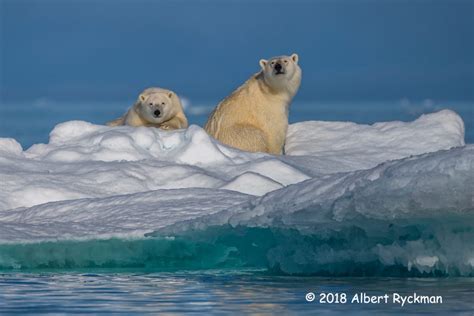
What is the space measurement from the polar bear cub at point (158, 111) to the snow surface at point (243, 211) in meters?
2.49

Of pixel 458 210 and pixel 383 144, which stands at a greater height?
pixel 383 144

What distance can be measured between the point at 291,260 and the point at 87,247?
1.48m

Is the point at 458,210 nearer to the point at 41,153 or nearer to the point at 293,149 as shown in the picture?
the point at 41,153

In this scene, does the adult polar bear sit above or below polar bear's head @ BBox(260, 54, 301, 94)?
below

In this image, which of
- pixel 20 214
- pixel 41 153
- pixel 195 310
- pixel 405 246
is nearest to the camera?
pixel 195 310

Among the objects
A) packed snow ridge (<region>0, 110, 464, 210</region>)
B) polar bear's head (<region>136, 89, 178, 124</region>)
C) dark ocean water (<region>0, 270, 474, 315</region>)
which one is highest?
polar bear's head (<region>136, 89, 178, 124</region>)

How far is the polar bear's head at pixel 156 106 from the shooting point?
15.3 metres

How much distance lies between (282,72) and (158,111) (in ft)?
5.39

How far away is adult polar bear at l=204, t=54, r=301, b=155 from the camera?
15.4 metres

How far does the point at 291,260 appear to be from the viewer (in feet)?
24.3

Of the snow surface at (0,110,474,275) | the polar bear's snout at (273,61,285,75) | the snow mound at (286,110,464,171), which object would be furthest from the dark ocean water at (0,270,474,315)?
the polar bear's snout at (273,61,285,75)

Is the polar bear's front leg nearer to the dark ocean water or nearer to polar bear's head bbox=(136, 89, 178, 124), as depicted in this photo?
polar bear's head bbox=(136, 89, 178, 124)

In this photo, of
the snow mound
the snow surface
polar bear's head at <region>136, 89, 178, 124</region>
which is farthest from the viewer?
polar bear's head at <region>136, 89, 178, 124</region>

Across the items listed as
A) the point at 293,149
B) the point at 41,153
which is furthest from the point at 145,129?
the point at 293,149
